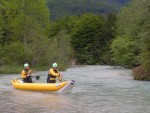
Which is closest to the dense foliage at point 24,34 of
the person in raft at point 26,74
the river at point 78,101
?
the person in raft at point 26,74

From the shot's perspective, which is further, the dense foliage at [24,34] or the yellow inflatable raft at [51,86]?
the dense foliage at [24,34]

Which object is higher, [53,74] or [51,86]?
[53,74]

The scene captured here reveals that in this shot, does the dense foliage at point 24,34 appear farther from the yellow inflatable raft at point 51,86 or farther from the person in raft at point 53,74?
the person in raft at point 53,74

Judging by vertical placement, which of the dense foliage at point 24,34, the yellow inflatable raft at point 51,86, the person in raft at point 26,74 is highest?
the dense foliage at point 24,34

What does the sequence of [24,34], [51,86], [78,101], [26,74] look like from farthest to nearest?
1. [24,34]
2. [26,74]
3. [51,86]
4. [78,101]

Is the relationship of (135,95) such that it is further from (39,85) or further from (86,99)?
(39,85)

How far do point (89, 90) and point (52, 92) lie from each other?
2773 millimetres

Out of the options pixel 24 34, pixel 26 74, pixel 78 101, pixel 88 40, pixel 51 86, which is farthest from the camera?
pixel 88 40

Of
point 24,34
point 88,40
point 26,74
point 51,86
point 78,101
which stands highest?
point 88,40

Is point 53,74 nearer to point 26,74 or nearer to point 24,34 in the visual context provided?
point 26,74

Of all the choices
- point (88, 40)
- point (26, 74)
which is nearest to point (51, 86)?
point (26, 74)

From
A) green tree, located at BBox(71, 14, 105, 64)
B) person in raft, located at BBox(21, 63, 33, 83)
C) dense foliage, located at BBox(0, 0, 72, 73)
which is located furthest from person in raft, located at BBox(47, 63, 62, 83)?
green tree, located at BBox(71, 14, 105, 64)

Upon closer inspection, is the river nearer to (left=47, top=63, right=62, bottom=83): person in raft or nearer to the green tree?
(left=47, top=63, right=62, bottom=83): person in raft

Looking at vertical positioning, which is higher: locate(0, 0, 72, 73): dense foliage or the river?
locate(0, 0, 72, 73): dense foliage
